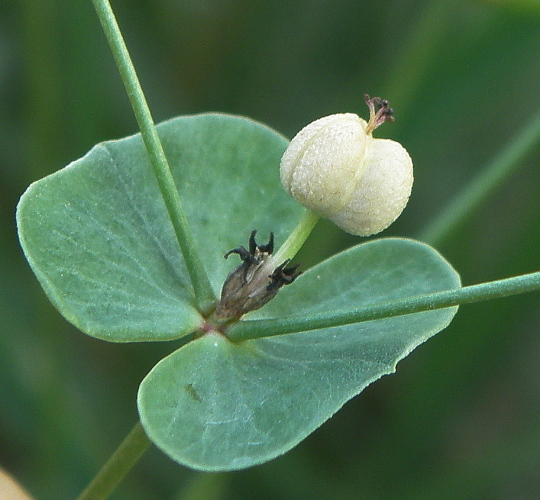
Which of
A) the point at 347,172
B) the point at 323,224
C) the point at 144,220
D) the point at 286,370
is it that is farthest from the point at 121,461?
the point at 323,224

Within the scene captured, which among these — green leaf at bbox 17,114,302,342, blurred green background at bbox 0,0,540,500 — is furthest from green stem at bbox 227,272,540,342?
blurred green background at bbox 0,0,540,500

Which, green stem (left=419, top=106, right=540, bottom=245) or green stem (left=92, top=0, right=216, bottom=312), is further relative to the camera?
green stem (left=419, top=106, right=540, bottom=245)

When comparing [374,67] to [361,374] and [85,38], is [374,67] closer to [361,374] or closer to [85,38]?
[85,38]

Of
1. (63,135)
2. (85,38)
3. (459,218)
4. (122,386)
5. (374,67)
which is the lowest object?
(122,386)

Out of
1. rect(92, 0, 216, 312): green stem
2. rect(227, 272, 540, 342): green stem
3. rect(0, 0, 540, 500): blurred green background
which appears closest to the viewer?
rect(227, 272, 540, 342): green stem

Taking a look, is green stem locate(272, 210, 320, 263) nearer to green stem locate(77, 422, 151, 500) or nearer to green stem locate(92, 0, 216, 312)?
green stem locate(92, 0, 216, 312)

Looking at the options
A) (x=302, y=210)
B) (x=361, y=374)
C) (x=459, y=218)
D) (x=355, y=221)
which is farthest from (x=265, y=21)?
(x=361, y=374)

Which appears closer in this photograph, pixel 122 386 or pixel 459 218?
pixel 459 218

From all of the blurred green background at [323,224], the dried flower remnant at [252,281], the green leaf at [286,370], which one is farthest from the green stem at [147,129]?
the blurred green background at [323,224]

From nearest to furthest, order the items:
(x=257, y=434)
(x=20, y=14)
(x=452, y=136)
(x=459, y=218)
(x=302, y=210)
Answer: (x=257, y=434)
(x=302, y=210)
(x=459, y=218)
(x=20, y=14)
(x=452, y=136)
